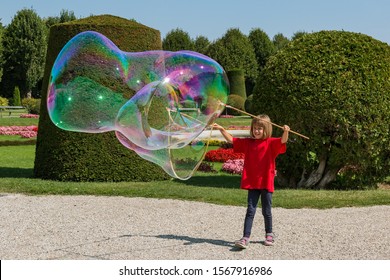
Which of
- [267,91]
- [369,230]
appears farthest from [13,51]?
[369,230]

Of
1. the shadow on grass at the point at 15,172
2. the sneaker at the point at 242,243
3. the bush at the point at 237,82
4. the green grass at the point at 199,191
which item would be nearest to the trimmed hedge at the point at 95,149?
the green grass at the point at 199,191

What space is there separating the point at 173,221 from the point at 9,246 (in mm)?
2161

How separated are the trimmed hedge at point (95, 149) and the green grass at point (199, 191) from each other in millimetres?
332

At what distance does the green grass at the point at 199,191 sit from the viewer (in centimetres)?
949

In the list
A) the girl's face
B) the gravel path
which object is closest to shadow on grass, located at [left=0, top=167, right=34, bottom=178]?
the gravel path

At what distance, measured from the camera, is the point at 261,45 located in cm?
6444

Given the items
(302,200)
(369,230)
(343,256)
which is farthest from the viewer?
(302,200)

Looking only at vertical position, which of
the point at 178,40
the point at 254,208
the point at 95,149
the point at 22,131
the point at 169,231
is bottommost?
the point at 169,231

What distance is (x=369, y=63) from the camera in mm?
10578

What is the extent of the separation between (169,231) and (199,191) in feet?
10.4

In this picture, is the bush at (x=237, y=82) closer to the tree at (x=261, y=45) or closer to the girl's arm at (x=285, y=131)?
the tree at (x=261, y=45)

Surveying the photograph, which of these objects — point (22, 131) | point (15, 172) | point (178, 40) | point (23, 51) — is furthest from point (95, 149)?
point (178, 40)

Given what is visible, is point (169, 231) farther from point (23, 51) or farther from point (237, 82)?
point (23, 51)

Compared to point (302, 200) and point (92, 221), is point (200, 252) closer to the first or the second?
point (92, 221)
